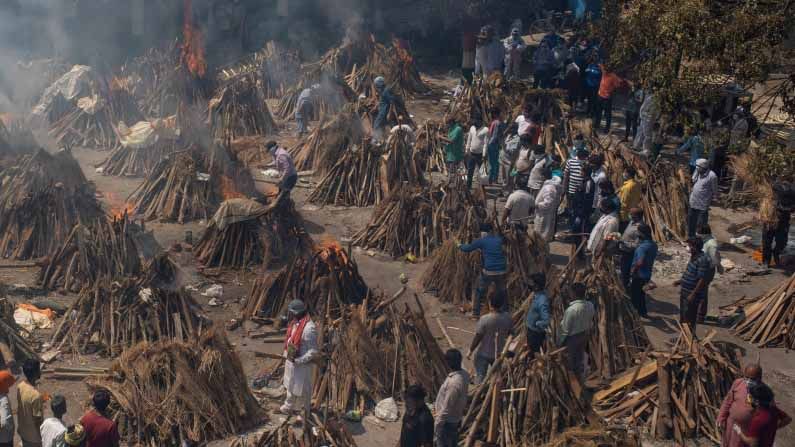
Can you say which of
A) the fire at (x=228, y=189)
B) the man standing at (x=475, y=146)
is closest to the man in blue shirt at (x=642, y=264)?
the man standing at (x=475, y=146)

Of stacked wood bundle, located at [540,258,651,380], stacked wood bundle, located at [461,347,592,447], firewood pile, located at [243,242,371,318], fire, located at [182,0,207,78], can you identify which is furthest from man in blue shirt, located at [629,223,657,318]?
fire, located at [182,0,207,78]

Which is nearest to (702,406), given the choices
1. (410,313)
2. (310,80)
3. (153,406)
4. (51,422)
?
(410,313)

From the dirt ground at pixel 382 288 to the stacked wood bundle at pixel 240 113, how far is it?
2441 millimetres

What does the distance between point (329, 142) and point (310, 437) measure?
1164 centimetres

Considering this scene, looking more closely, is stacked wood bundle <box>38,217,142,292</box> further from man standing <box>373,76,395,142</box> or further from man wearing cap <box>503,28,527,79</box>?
man wearing cap <box>503,28,527,79</box>

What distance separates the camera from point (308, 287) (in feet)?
44.8

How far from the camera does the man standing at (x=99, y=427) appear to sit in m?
8.85

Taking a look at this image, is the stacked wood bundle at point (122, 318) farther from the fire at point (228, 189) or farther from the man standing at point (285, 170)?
the fire at point (228, 189)

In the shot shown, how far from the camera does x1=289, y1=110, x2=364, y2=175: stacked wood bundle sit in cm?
1989

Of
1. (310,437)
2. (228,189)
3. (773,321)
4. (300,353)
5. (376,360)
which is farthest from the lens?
(228,189)

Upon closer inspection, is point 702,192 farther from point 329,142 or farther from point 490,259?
point 329,142

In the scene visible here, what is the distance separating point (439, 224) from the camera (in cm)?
1584

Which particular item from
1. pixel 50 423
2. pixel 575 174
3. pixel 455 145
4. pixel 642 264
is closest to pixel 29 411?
pixel 50 423

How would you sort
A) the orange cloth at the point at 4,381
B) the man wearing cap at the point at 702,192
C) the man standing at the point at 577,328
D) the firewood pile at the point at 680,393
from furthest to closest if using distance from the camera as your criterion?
the man wearing cap at the point at 702,192 → the man standing at the point at 577,328 → the firewood pile at the point at 680,393 → the orange cloth at the point at 4,381
